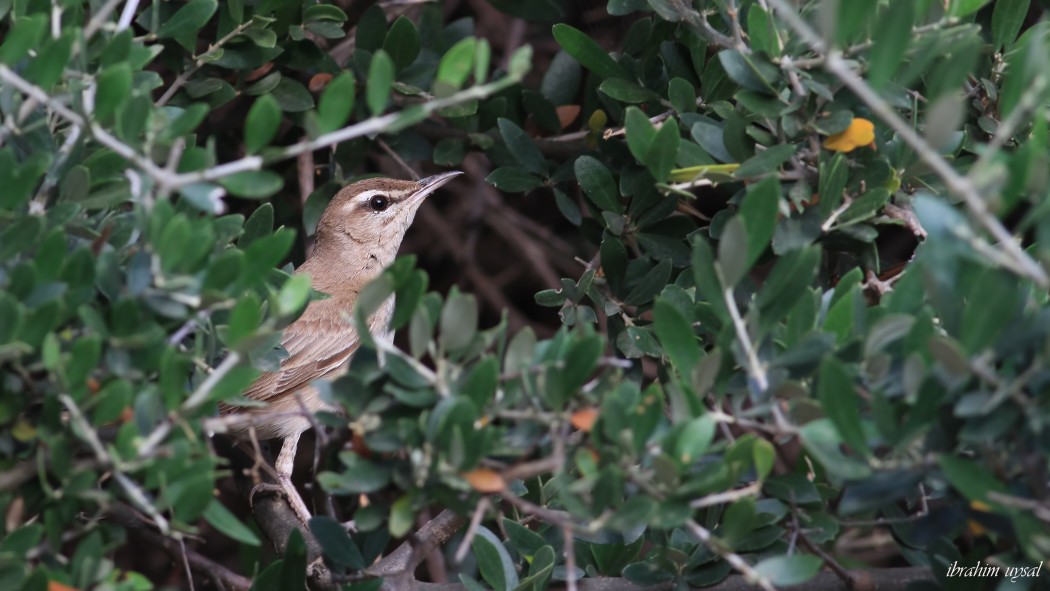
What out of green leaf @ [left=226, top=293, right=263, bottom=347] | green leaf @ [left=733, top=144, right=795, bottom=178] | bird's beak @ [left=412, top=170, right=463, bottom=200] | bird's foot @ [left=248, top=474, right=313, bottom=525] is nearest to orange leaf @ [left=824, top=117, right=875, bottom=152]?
green leaf @ [left=733, top=144, right=795, bottom=178]

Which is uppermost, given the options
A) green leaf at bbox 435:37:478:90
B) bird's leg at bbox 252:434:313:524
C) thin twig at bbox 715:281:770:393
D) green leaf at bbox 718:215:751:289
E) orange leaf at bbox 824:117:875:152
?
green leaf at bbox 435:37:478:90

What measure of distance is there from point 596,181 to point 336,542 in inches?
57.8

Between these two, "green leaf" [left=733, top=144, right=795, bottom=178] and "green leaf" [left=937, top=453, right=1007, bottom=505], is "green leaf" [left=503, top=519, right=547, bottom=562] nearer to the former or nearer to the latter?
"green leaf" [left=733, top=144, right=795, bottom=178]

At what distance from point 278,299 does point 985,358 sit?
1.22 meters

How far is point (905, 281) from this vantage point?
88.4 inches

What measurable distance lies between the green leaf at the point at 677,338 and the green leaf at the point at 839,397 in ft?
1.10

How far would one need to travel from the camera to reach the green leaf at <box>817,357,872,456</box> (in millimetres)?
1910

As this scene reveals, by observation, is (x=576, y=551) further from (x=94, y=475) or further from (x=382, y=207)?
(x=382, y=207)

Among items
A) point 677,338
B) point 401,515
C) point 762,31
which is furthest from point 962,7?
point 401,515

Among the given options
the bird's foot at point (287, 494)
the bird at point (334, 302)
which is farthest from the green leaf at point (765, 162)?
the bird's foot at point (287, 494)

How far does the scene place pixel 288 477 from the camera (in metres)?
4.55

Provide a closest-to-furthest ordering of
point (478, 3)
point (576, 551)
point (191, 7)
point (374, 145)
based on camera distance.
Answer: point (191, 7) → point (576, 551) → point (374, 145) → point (478, 3)

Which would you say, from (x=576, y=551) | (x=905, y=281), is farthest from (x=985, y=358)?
(x=576, y=551)

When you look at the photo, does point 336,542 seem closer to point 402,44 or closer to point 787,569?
point 787,569
